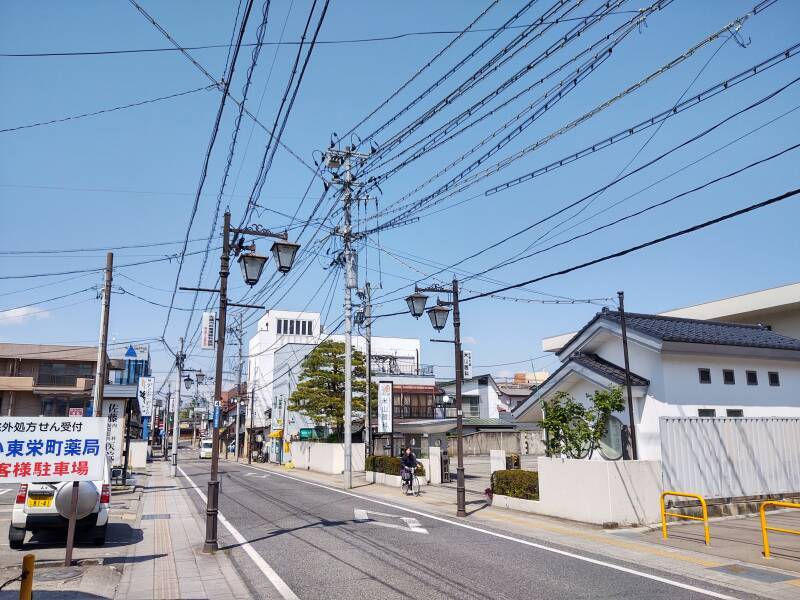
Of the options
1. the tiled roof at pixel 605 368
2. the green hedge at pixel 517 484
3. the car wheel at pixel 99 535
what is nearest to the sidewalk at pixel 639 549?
the green hedge at pixel 517 484

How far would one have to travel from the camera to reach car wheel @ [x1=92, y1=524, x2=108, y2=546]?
39.1ft

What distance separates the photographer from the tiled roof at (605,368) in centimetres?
1679

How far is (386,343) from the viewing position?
8031cm

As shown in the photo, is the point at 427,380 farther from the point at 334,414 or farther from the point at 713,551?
the point at 713,551

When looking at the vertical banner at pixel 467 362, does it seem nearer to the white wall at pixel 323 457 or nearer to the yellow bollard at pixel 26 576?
the white wall at pixel 323 457

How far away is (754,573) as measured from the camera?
9414mm

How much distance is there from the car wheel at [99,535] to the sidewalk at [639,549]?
8.49 m

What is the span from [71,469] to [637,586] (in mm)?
9218

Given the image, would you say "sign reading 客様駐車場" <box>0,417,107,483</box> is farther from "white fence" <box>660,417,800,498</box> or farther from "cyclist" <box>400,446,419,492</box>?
"cyclist" <box>400,446,419,492</box>

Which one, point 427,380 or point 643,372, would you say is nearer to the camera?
point 643,372

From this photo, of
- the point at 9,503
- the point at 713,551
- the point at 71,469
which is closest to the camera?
the point at 71,469

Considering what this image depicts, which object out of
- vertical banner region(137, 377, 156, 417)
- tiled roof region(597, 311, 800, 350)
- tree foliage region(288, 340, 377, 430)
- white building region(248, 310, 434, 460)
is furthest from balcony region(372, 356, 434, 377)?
tiled roof region(597, 311, 800, 350)

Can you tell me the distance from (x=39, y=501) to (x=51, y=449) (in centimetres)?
241

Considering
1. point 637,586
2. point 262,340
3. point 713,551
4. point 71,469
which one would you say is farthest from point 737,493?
point 262,340
